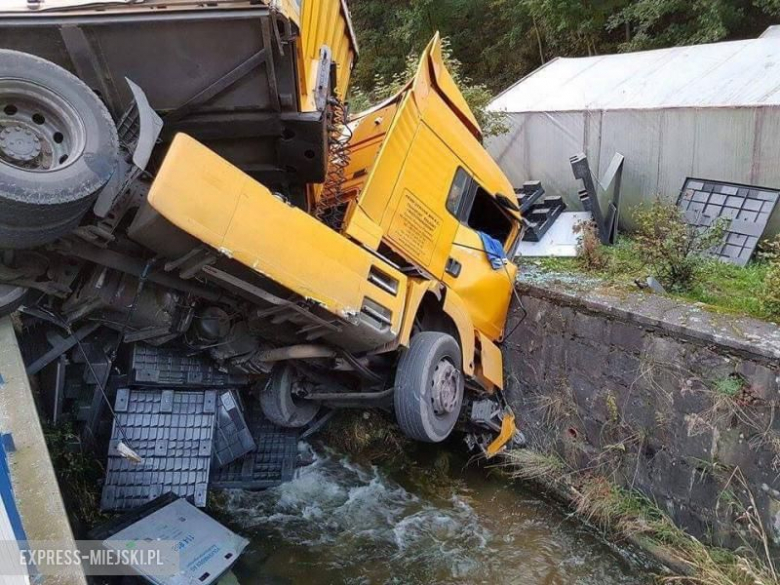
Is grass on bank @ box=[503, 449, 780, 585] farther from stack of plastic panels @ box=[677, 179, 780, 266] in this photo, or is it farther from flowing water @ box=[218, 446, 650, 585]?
stack of plastic panels @ box=[677, 179, 780, 266]

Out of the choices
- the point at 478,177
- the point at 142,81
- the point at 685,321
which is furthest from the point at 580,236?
the point at 142,81

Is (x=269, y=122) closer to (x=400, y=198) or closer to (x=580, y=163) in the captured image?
(x=400, y=198)

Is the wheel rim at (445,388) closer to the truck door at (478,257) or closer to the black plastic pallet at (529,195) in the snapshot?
the truck door at (478,257)

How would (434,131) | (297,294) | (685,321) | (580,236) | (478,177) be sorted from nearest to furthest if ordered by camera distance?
(297,294), (685,321), (434,131), (478,177), (580,236)

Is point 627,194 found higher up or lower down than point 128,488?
higher up

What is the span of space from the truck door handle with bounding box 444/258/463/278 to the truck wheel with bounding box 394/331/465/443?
612 mm

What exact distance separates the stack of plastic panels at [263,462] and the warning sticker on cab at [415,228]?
180cm

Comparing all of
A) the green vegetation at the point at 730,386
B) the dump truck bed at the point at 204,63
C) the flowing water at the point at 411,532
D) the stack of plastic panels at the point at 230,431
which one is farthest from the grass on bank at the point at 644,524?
the dump truck bed at the point at 204,63

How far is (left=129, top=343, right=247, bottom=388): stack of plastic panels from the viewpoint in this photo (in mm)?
4219

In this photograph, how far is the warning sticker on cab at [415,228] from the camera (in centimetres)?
440

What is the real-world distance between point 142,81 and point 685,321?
373 cm

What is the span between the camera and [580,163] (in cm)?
636

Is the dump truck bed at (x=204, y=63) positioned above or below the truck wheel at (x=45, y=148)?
above

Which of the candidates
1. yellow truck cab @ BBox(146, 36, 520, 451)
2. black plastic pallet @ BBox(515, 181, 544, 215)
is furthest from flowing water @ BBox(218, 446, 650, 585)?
black plastic pallet @ BBox(515, 181, 544, 215)
